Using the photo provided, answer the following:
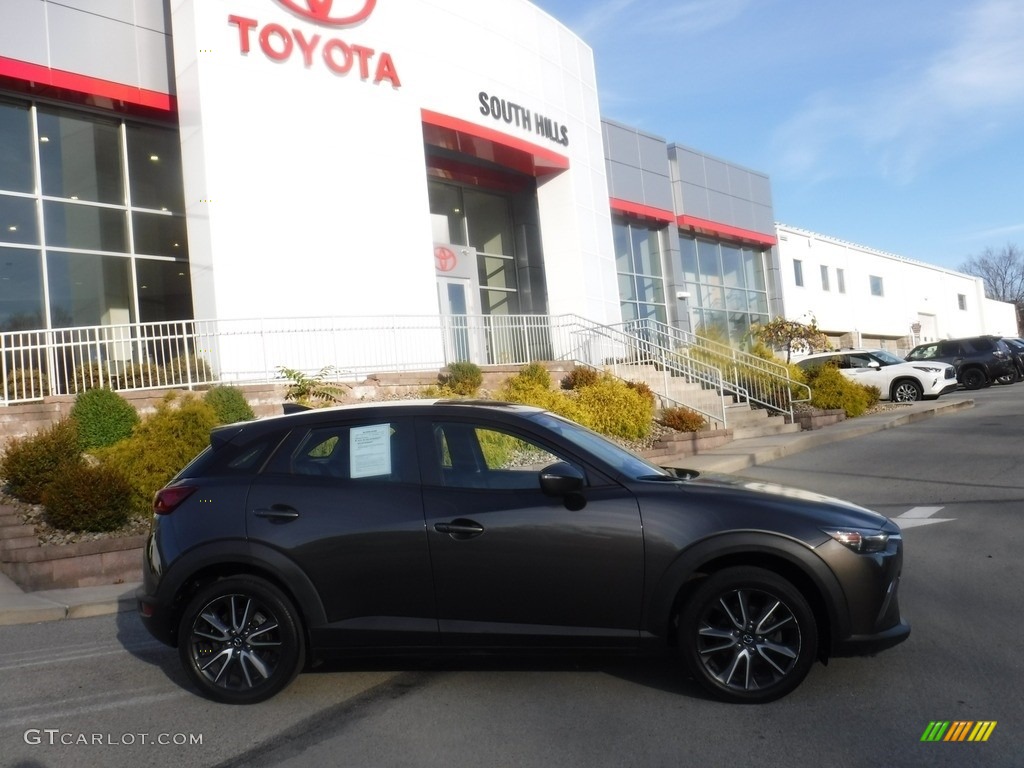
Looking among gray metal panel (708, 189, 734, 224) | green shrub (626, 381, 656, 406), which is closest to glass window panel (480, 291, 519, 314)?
green shrub (626, 381, 656, 406)

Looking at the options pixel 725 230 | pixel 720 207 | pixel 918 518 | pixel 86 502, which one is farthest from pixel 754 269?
pixel 86 502

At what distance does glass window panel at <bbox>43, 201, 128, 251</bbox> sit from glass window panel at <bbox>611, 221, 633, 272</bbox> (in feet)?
49.6

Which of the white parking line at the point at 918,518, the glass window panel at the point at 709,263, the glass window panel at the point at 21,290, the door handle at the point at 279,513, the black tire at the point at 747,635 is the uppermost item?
the glass window panel at the point at 709,263

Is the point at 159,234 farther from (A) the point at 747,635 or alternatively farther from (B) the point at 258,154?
(A) the point at 747,635

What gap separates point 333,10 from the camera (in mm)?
18234

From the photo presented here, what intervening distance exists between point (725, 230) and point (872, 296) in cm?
1654

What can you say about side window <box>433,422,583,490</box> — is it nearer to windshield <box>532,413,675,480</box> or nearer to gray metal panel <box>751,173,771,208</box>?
windshield <box>532,413,675,480</box>

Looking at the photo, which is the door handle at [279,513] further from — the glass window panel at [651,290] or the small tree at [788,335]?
the small tree at [788,335]

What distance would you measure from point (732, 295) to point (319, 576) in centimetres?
3143

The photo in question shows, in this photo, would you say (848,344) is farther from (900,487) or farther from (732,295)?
(900,487)

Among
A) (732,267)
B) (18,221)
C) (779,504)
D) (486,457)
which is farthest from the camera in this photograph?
(732,267)

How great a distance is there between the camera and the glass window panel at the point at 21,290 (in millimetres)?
15906

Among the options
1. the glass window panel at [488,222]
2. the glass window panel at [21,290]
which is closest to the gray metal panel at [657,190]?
the glass window panel at [488,222]

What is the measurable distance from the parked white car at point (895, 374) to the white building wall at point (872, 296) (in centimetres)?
1090
